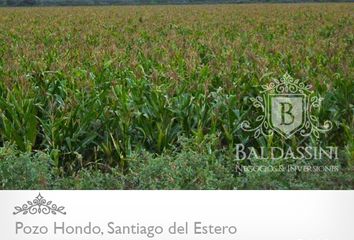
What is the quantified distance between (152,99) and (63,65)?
80 cm

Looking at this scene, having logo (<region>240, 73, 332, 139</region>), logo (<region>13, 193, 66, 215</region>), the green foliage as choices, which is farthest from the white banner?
logo (<region>240, 73, 332, 139</region>)

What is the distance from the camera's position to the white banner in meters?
3.48

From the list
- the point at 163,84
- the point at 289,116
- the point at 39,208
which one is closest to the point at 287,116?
the point at 289,116

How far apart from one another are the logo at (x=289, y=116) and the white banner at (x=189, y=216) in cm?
39

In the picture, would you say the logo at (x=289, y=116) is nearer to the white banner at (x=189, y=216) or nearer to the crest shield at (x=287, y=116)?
the crest shield at (x=287, y=116)

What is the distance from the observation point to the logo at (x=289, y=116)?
12.3 ft

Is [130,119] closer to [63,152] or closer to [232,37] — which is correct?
[63,152]

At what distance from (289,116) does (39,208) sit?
4.86 ft

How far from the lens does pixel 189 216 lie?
349cm

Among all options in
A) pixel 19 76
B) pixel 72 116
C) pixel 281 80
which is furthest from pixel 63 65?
pixel 281 80

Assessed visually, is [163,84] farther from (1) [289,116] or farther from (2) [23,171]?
(2) [23,171]

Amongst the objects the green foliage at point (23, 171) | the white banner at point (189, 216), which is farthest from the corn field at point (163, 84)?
the white banner at point (189, 216)

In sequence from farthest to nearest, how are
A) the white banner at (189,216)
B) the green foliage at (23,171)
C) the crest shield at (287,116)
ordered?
the crest shield at (287,116) < the green foliage at (23,171) < the white banner at (189,216)

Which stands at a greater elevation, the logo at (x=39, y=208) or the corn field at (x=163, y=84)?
the corn field at (x=163, y=84)
